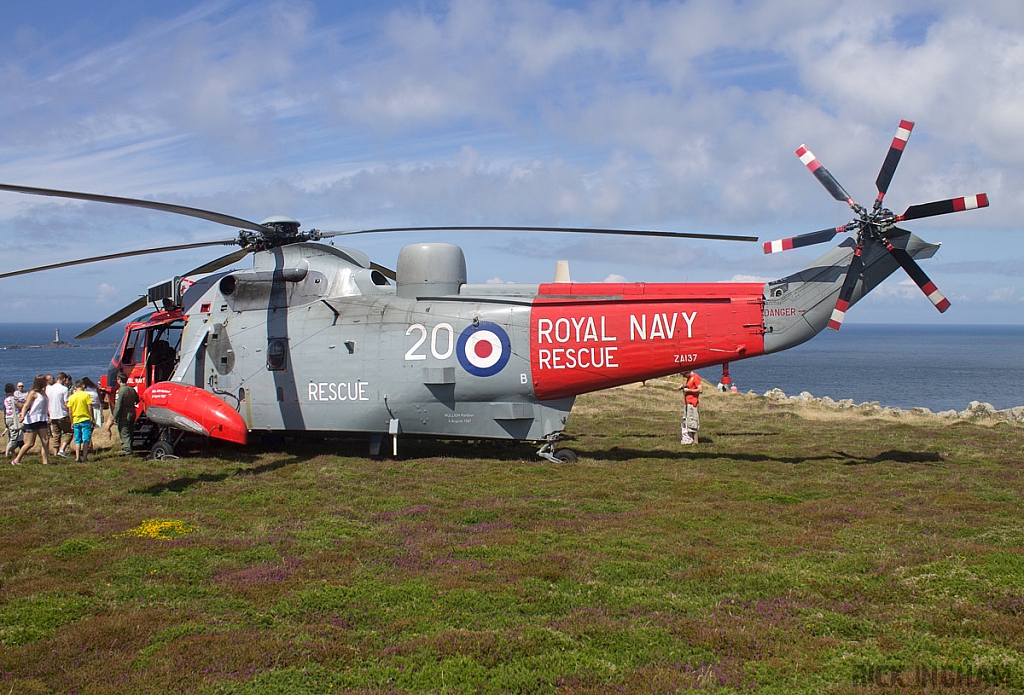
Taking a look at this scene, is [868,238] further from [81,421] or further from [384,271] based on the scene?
[81,421]

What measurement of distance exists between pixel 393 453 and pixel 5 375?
84.7m

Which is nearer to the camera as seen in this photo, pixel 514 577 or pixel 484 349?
pixel 514 577

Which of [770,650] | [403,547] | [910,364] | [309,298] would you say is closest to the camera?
[770,650]

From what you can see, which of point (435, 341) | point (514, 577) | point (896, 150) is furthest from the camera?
point (435, 341)

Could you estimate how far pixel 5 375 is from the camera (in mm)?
81688

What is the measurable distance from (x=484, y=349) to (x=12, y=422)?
12.3 meters

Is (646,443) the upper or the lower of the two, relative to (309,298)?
lower

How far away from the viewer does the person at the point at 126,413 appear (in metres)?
17.1

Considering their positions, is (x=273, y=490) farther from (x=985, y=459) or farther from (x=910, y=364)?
(x=910, y=364)

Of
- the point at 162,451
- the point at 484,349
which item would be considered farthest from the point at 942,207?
the point at 162,451

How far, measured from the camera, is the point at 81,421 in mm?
16828

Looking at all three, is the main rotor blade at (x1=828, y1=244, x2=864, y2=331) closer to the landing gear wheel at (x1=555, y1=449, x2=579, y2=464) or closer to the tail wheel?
the tail wheel

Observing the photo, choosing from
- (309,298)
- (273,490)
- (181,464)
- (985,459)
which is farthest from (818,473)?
(181,464)

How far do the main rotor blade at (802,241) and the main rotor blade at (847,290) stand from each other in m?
0.68
